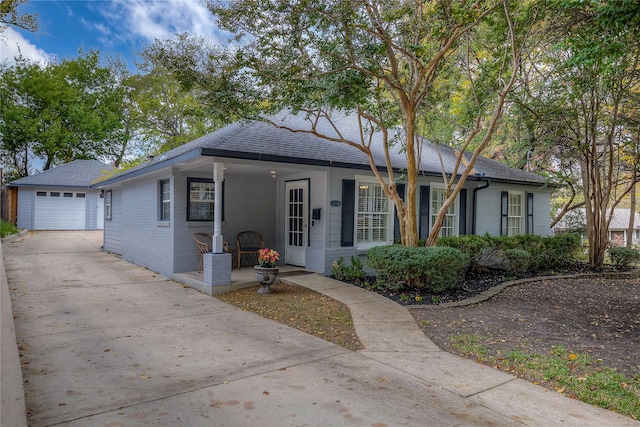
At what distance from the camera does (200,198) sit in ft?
30.0

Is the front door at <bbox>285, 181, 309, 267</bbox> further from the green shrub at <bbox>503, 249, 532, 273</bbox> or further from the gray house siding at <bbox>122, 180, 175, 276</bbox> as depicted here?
the green shrub at <bbox>503, 249, 532, 273</bbox>

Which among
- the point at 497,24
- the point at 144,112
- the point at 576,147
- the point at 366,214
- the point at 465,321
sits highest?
the point at 144,112

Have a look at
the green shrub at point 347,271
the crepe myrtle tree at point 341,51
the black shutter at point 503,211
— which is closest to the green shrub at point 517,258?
the black shutter at point 503,211

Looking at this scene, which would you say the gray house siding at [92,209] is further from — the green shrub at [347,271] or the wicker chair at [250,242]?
the green shrub at [347,271]

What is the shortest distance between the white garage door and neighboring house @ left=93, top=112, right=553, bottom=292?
13.7 m

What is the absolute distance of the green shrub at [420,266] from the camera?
275 inches

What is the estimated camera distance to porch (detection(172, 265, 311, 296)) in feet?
24.5

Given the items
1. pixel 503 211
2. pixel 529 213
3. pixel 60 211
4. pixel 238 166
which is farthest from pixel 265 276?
pixel 60 211

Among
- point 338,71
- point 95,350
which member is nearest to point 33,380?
point 95,350

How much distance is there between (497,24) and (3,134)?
2964 cm

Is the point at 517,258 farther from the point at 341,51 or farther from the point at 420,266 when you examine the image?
the point at 341,51

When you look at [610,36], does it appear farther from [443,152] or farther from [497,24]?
[443,152]

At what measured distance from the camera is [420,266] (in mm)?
6965

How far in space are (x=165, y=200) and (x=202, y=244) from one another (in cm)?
157
